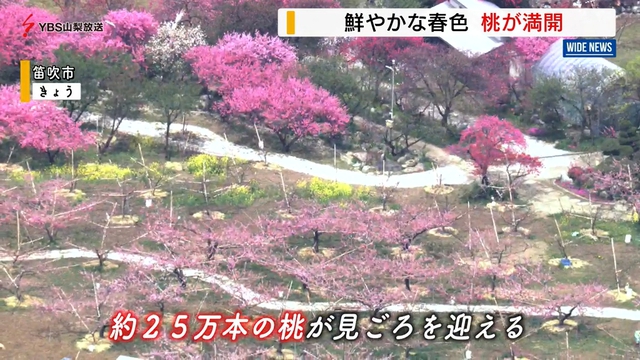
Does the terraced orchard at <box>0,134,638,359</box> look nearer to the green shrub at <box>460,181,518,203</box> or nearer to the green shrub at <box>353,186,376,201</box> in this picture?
the green shrub at <box>353,186,376,201</box>

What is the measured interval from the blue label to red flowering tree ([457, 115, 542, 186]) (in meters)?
8.55

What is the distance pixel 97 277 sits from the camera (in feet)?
171

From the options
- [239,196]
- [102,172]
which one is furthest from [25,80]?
[239,196]

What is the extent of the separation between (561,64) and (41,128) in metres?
30.1

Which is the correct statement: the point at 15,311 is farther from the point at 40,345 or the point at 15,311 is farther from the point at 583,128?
the point at 583,128

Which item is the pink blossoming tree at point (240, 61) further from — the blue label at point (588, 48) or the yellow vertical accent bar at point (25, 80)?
the blue label at point (588, 48)

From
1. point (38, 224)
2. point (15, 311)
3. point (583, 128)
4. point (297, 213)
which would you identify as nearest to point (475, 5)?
point (583, 128)

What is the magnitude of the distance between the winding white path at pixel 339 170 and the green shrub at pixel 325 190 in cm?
163

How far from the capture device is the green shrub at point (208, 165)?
64.8 m

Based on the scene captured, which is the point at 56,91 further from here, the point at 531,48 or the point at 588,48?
the point at 588,48

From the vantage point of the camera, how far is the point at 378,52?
77.0 m

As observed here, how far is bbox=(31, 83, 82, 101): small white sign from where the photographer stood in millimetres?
68125

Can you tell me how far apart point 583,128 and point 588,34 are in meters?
12.1

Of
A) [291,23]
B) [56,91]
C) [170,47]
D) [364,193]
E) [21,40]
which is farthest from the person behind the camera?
[291,23]
